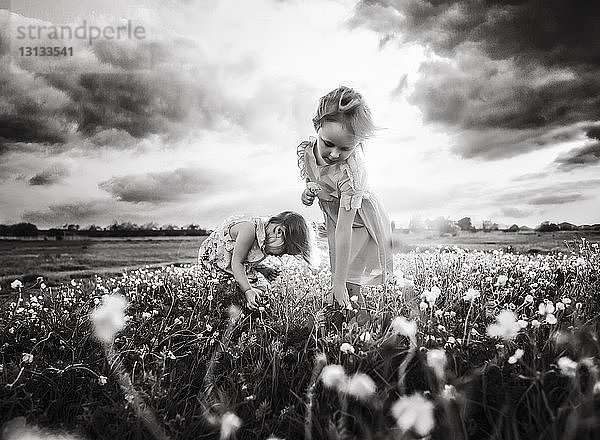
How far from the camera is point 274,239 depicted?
5.80 m

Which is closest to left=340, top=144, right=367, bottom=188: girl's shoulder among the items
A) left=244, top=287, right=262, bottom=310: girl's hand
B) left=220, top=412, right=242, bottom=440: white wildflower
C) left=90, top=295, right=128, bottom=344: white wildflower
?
left=244, top=287, right=262, bottom=310: girl's hand

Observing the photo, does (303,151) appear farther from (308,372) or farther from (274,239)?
(308,372)

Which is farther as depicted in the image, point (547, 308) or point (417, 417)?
point (547, 308)

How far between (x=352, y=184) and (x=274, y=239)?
136 centimetres

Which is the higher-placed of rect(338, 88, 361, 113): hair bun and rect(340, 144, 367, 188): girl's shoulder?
rect(338, 88, 361, 113): hair bun

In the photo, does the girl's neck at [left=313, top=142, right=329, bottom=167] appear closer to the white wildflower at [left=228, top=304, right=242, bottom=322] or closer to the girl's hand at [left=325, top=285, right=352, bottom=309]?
the girl's hand at [left=325, top=285, right=352, bottom=309]

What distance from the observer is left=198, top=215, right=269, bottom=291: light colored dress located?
589 cm

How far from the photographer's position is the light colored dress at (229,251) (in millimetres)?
5895

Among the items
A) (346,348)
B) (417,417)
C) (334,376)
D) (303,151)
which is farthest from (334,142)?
(417,417)

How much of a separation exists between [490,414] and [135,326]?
2649 mm

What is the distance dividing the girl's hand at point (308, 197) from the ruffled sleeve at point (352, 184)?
0.39 metres

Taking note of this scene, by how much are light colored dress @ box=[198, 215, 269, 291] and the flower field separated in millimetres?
1443

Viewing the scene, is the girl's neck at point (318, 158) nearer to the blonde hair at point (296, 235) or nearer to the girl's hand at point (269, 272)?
the blonde hair at point (296, 235)

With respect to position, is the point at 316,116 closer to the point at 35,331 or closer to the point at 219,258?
the point at 219,258
